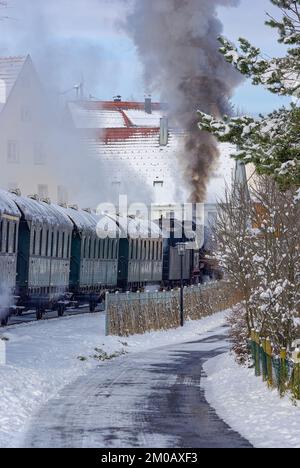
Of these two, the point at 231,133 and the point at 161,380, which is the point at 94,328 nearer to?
the point at 161,380

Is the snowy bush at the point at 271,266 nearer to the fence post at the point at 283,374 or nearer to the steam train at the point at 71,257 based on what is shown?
the fence post at the point at 283,374

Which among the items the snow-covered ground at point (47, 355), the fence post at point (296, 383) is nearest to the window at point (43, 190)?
the snow-covered ground at point (47, 355)

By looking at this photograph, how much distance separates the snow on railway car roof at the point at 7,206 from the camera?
26.9 m

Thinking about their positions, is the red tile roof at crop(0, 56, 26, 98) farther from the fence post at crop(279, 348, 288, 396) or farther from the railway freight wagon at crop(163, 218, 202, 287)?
the fence post at crop(279, 348, 288, 396)

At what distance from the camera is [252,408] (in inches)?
597

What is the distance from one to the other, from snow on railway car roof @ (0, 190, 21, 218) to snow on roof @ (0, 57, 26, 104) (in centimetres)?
3650

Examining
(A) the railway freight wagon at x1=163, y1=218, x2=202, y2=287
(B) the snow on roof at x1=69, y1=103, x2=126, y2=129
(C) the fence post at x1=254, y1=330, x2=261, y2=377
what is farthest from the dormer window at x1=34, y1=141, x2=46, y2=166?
(C) the fence post at x1=254, y1=330, x2=261, y2=377

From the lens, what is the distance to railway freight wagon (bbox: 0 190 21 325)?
26562 millimetres

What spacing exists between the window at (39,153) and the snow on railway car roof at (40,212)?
3148cm

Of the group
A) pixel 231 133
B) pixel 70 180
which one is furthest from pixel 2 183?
pixel 231 133

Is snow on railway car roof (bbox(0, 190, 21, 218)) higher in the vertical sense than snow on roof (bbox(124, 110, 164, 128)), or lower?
lower

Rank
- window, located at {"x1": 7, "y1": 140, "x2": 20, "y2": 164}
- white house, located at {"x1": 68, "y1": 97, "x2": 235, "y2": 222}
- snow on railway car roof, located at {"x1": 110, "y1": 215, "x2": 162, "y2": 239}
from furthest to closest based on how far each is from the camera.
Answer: white house, located at {"x1": 68, "y1": 97, "x2": 235, "y2": 222}
window, located at {"x1": 7, "y1": 140, "x2": 20, "y2": 164}
snow on railway car roof, located at {"x1": 110, "y1": 215, "x2": 162, "y2": 239}

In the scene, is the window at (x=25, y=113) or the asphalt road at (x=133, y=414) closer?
the asphalt road at (x=133, y=414)
